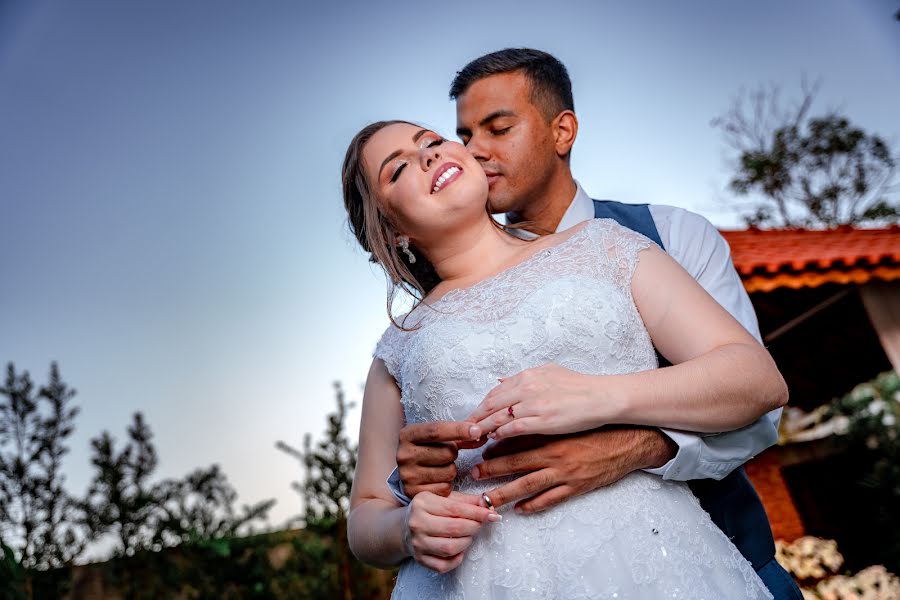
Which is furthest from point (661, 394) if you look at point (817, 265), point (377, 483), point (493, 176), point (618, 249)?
point (817, 265)

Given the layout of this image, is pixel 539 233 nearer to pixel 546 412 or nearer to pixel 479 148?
pixel 479 148

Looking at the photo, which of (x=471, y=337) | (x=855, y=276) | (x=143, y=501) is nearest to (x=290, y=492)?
(x=143, y=501)

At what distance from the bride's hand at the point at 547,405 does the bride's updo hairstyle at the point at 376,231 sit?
2.25 ft

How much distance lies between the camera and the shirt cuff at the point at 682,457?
4.67 feet

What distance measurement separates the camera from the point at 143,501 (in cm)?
764

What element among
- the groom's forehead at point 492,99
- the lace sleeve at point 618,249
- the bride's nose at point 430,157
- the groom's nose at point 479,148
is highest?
the groom's forehead at point 492,99

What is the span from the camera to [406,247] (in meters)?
2.17

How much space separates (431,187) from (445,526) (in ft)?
3.37

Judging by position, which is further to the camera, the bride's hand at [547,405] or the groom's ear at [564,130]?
the groom's ear at [564,130]

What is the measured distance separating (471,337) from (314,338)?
7506 mm

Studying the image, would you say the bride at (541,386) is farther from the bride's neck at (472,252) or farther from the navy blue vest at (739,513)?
the navy blue vest at (739,513)

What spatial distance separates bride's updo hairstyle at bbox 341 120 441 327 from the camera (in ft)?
6.97

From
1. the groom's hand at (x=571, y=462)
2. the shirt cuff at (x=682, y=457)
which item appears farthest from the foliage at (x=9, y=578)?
the shirt cuff at (x=682, y=457)

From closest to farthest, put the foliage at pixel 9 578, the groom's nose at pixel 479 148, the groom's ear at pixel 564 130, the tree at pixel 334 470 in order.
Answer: the groom's nose at pixel 479 148 < the groom's ear at pixel 564 130 < the foliage at pixel 9 578 < the tree at pixel 334 470
